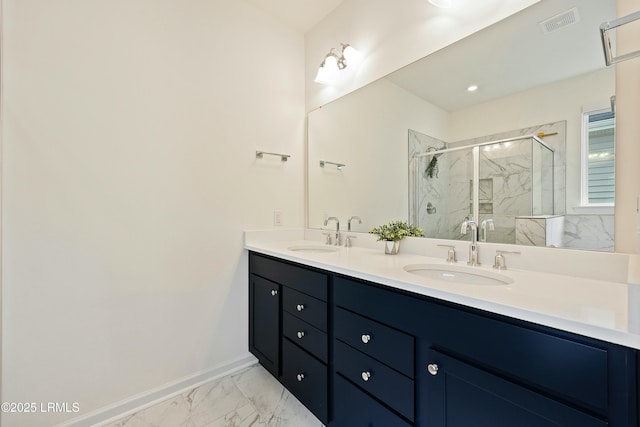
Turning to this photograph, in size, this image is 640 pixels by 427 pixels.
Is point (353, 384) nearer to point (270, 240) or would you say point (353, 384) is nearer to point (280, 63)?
point (270, 240)

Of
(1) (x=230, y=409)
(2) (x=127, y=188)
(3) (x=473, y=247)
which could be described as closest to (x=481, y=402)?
(3) (x=473, y=247)

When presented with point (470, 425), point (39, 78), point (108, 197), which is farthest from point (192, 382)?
point (39, 78)

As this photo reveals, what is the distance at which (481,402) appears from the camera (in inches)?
30.4

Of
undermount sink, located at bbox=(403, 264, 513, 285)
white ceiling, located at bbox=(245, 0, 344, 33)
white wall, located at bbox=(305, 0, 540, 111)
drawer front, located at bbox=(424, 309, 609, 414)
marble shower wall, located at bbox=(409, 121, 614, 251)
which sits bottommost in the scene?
drawer front, located at bbox=(424, 309, 609, 414)

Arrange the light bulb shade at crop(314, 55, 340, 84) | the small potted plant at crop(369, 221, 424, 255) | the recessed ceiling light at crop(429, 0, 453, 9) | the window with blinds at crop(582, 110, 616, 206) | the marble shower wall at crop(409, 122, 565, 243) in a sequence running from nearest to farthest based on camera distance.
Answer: the window with blinds at crop(582, 110, 616, 206)
the marble shower wall at crop(409, 122, 565, 243)
the recessed ceiling light at crop(429, 0, 453, 9)
the small potted plant at crop(369, 221, 424, 255)
the light bulb shade at crop(314, 55, 340, 84)

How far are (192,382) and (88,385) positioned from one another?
0.52 meters

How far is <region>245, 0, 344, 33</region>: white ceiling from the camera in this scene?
1.94 metres

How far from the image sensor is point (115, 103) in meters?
1.46

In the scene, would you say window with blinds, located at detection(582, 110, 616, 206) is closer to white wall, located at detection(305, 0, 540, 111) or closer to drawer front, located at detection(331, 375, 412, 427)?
white wall, located at detection(305, 0, 540, 111)

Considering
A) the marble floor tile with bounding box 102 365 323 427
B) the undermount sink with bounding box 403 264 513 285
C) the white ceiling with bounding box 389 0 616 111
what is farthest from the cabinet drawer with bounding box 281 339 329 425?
the white ceiling with bounding box 389 0 616 111

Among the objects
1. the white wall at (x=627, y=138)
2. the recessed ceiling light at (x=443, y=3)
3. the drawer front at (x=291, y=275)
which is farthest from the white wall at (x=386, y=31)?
the drawer front at (x=291, y=275)

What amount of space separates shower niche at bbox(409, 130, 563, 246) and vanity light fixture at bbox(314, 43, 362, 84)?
0.71 meters

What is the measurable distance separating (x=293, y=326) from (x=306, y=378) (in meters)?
0.26

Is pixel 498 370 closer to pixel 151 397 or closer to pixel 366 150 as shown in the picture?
pixel 366 150
